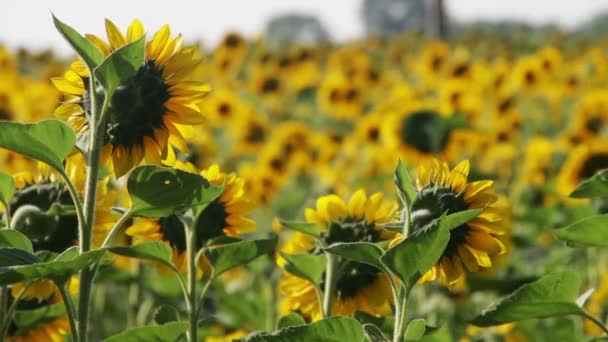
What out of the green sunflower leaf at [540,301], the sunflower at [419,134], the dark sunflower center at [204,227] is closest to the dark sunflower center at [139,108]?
the dark sunflower center at [204,227]

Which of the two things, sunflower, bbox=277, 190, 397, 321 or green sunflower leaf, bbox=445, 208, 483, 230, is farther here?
sunflower, bbox=277, 190, 397, 321

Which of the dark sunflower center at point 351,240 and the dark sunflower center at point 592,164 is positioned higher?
the dark sunflower center at point 351,240

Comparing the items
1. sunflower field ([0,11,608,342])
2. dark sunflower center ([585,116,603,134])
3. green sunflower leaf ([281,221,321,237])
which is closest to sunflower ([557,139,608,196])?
sunflower field ([0,11,608,342])

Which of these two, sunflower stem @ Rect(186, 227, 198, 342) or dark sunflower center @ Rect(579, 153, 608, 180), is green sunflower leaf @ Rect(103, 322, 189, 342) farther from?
dark sunflower center @ Rect(579, 153, 608, 180)

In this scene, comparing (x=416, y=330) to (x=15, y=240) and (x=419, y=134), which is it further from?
→ (x=419, y=134)

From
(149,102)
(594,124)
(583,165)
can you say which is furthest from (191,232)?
(594,124)

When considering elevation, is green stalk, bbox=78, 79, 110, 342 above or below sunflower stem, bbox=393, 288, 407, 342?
above

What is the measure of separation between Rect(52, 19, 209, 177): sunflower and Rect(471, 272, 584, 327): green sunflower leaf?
33cm

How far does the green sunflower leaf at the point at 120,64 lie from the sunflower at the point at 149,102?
0.33 ft

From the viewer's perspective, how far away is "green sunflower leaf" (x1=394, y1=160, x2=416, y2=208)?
3.03 ft

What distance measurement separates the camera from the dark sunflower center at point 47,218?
1110mm

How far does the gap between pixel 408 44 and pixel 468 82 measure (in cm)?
675

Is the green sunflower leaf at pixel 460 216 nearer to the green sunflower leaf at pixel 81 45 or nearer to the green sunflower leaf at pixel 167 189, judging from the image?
the green sunflower leaf at pixel 167 189

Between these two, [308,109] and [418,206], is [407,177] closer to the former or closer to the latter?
[418,206]
